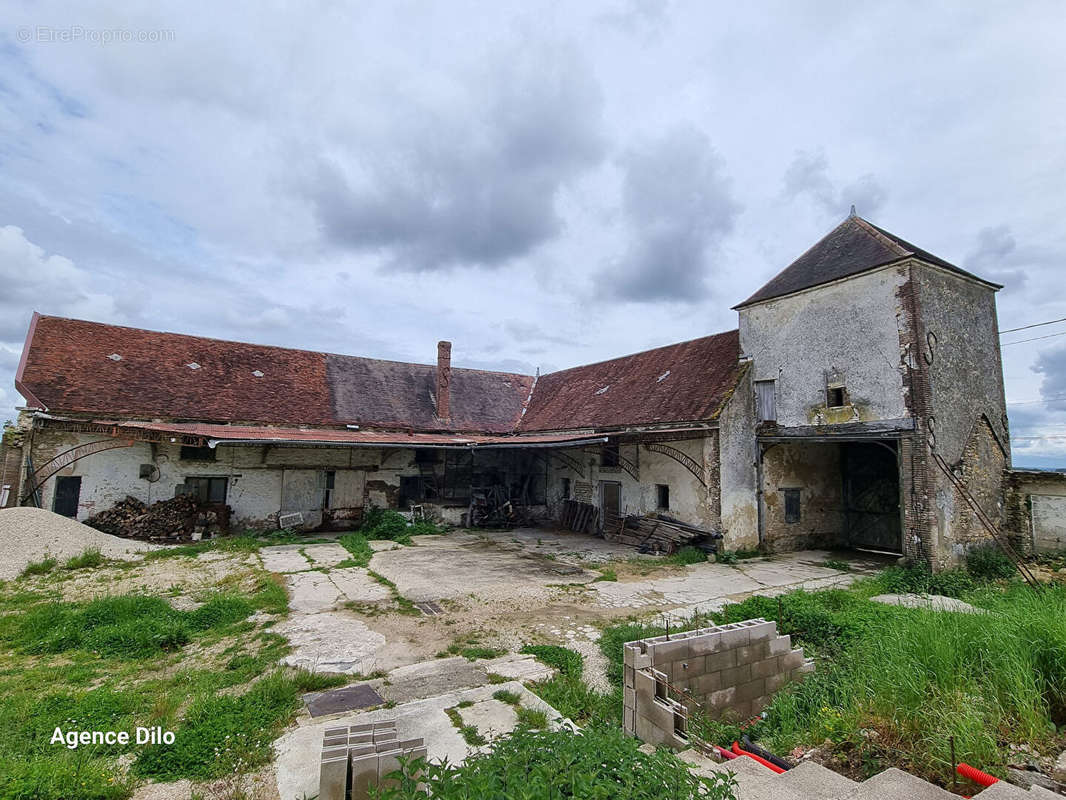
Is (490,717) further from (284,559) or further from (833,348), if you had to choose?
(833,348)

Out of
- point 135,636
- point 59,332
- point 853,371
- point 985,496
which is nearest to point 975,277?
point 853,371

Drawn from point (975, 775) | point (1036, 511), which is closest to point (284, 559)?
point (975, 775)

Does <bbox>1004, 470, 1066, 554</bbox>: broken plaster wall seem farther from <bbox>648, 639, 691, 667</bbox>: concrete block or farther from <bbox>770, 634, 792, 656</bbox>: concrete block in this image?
<bbox>648, 639, 691, 667</bbox>: concrete block

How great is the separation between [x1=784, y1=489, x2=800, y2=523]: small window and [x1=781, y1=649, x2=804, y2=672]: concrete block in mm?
8874

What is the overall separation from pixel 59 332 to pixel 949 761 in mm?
21828

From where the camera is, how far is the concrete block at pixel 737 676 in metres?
5.41

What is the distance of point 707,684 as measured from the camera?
5297 millimetres

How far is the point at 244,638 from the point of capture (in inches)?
263

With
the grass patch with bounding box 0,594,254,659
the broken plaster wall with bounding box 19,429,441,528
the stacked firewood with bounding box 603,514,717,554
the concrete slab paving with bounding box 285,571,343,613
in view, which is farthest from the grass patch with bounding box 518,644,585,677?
the broken plaster wall with bounding box 19,429,441,528

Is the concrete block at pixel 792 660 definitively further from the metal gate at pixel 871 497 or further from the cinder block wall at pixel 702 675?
the metal gate at pixel 871 497

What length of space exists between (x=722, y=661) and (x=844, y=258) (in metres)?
11.3

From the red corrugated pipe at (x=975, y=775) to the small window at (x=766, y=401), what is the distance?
11000 millimetres

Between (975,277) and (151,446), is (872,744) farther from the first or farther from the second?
(151,446)

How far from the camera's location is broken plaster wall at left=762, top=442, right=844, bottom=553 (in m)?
13.7
